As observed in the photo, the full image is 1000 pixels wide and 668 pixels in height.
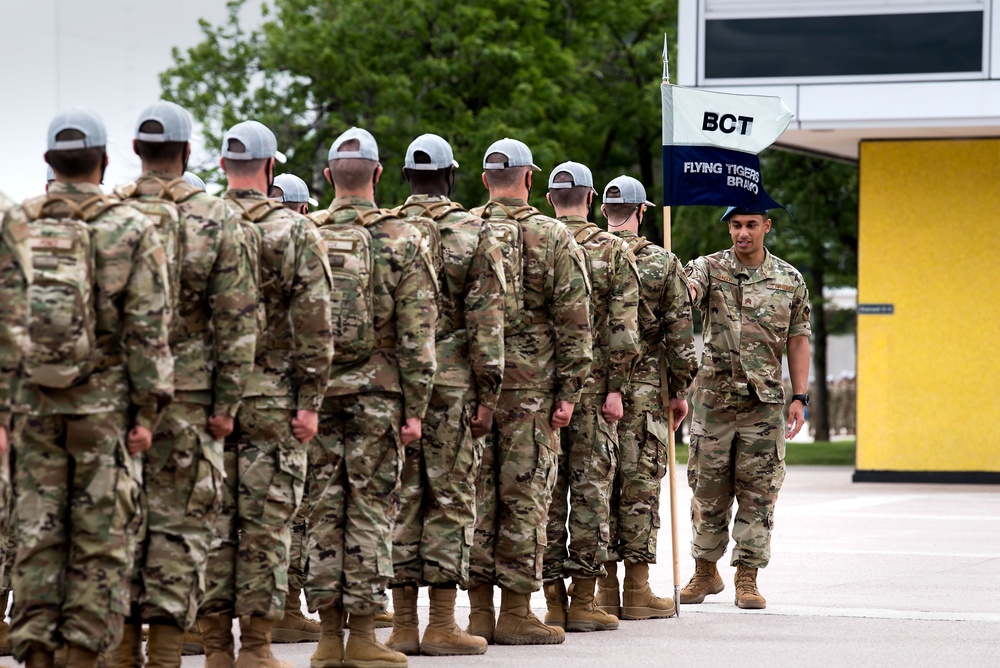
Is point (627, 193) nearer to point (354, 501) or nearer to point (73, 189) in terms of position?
point (354, 501)

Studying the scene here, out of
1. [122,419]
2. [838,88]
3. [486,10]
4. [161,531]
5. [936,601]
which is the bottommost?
[936,601]

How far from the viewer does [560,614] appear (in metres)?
9.02

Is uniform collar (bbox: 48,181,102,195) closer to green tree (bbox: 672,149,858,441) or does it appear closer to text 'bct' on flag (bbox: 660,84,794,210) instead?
text 'bct' on flag (bbox: 660,84,794,210)

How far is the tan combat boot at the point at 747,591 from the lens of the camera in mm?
9758

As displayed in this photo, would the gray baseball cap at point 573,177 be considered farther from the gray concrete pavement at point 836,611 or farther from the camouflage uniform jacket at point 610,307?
the gray concrete pavement at point 836,611

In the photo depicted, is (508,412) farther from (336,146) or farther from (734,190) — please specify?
(734,190)

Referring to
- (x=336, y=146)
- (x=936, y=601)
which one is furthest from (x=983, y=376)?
(x=336, y=146)

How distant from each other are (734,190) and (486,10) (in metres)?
19.7

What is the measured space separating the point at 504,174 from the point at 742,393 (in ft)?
8.36

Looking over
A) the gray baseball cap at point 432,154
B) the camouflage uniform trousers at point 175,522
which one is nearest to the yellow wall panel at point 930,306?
the gray baseball cap at point 432,154

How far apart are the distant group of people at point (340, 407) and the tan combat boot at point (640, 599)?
0.02m

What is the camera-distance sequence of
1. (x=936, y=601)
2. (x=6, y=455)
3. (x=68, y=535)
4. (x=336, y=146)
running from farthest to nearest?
1. (x=936, y=601)
2. (x=336, y=146)
3. (x=68, y=535)
4. (x=6, y=455)

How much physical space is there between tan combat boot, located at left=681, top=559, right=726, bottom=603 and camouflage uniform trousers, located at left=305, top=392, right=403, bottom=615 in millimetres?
3487

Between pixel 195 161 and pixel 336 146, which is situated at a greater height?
pixel 195 161
